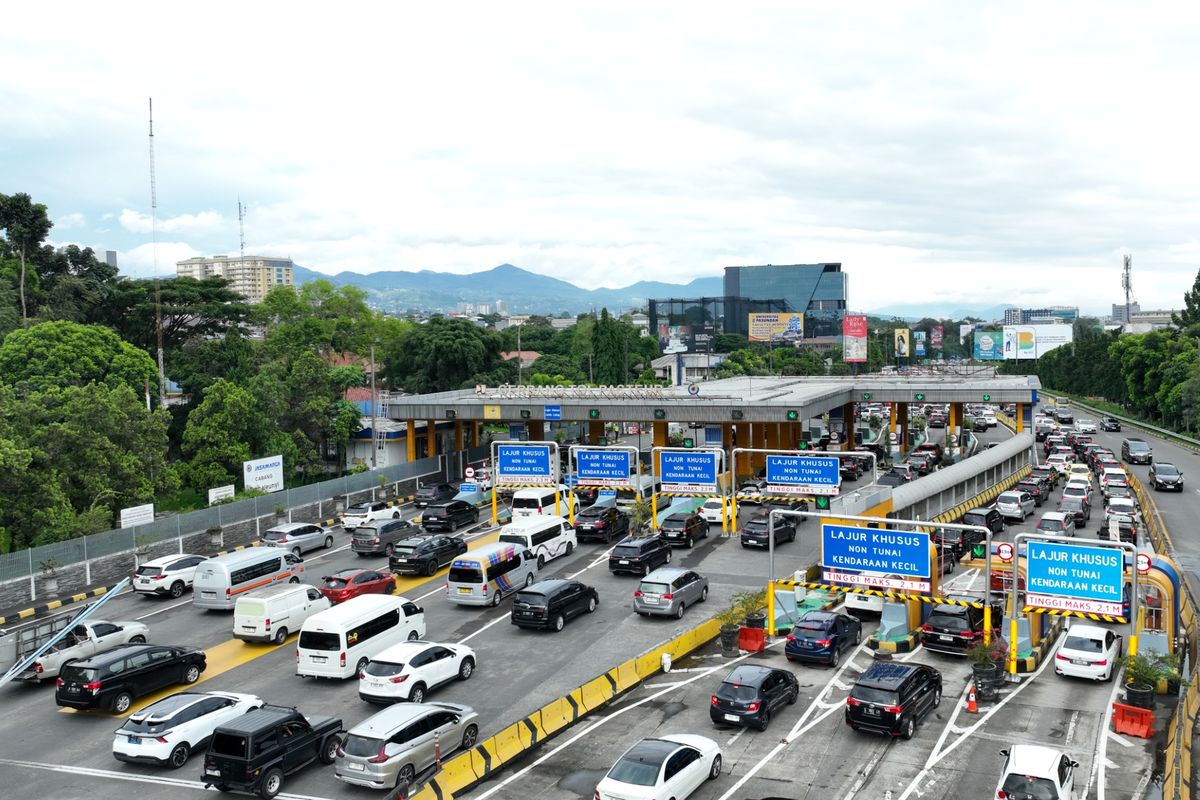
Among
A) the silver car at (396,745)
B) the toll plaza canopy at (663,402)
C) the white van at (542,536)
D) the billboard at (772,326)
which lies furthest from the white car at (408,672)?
the billboard at (772,326)

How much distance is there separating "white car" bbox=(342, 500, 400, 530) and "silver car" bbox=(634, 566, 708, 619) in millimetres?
17857

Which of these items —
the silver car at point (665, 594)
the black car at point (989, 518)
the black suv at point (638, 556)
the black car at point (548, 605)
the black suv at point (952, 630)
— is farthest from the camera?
the black car at point (989, 518)

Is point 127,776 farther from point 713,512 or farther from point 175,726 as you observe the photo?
point 713,512

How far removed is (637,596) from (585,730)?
9.58 m

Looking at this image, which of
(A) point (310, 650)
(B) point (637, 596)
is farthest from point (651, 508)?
(A) point (310, 650)

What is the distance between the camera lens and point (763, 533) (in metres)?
40.9

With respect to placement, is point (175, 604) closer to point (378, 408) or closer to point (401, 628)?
point (401, 628)

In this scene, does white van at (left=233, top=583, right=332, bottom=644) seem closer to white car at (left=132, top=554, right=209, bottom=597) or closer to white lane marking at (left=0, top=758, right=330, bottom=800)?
white car at (left=132, top=554, right=209, bottom=597)

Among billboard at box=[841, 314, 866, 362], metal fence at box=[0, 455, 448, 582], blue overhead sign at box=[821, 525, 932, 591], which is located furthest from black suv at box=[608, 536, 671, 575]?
billboard at box=[841, 314, 866, 362]

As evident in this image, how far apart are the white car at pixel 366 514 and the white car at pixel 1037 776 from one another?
3294 cm

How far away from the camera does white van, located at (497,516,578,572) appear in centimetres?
3716

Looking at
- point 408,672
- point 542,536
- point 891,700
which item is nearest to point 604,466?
point 542,536

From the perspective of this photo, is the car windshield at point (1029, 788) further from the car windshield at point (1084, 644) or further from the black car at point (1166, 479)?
the black car at point (1166, 479)

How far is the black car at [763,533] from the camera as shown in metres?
40.8
